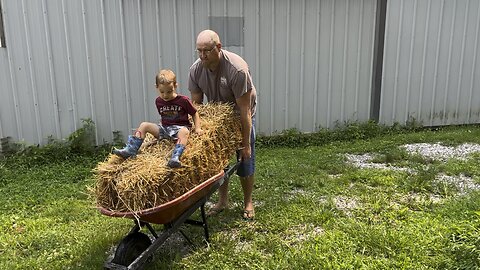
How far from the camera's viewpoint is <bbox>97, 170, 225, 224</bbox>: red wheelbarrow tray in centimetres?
258

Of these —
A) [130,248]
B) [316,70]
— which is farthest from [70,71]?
[130,248]

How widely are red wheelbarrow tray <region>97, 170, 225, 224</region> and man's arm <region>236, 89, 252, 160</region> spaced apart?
22.7 inches

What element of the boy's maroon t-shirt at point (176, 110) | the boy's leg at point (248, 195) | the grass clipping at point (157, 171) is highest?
the boy's maroon t-shirt at point (176, 110)

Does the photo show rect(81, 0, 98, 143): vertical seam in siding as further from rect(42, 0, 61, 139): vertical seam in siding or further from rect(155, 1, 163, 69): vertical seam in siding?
rect(155, 1, 163, 69): vertical seam in siding

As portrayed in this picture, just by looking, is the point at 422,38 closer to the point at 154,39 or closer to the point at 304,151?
the point at 304,151

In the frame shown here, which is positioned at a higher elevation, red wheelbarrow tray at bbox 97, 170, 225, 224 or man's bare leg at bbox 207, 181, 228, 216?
red wheelbarrow tray at bbox 97, 170, 225, 224

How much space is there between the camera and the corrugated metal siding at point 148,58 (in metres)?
5.57

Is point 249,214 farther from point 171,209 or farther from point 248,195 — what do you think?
point 171,209

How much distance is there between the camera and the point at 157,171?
2.67 m

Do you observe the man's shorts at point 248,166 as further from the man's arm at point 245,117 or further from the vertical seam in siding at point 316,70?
the vertical seam in siding at point 316,70

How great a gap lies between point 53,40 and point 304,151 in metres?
3.61

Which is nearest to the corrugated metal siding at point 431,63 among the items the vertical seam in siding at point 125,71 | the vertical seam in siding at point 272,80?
the vertical seam in siding at point 272,80

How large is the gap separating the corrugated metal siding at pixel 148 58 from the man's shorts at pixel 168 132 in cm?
293

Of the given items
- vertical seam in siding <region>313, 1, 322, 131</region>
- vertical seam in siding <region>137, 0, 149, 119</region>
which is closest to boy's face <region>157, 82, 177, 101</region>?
vertical seam in siding <region>137, 0, 149, 119</region>
